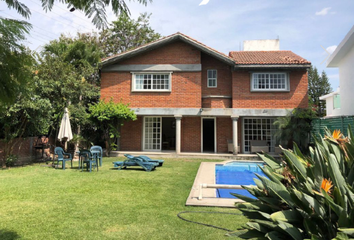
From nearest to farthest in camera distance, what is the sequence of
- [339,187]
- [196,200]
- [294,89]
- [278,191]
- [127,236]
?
1. [339,187]
2. [278,191]
3. [127,236]
4. [196,200]
5. [294,89]

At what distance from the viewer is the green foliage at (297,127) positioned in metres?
14.5

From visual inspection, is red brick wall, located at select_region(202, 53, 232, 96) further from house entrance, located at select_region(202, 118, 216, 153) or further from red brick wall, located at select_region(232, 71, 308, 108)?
house entrance, located at select_region(202, 118, 216, 153)

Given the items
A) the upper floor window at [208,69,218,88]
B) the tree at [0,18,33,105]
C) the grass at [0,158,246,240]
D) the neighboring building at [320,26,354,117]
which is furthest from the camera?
the upper floor window at [208,69,218,88]

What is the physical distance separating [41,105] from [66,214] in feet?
27.9

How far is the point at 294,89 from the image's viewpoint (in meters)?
16.1

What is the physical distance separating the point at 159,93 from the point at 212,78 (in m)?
3.99

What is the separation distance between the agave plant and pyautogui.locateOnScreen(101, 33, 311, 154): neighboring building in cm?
1376

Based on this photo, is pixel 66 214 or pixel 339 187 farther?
pixel 66 214

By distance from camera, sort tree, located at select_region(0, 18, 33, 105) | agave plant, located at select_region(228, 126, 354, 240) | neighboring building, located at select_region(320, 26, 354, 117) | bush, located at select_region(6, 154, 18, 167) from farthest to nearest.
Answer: neighboring building, located at select_region(320, 26, 354, 117) → bush, located at select_region(6, 154, 18, 167) → agave plant, located at select_region(228, 126, 354, 240) → tree, located at select_region(0, 18, 33, 105)

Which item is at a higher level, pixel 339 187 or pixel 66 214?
pixel 339 187

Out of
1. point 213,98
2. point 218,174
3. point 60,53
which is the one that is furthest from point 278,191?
point 60,53

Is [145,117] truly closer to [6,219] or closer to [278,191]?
[6,219]

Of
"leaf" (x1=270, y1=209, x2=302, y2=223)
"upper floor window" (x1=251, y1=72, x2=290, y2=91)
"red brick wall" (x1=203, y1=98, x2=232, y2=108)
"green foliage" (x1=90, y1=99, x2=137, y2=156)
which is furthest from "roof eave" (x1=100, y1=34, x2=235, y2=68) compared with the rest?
"leaf" (x1=270, y1=209, x2=302, y2=223)

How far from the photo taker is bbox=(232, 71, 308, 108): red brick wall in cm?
1609
